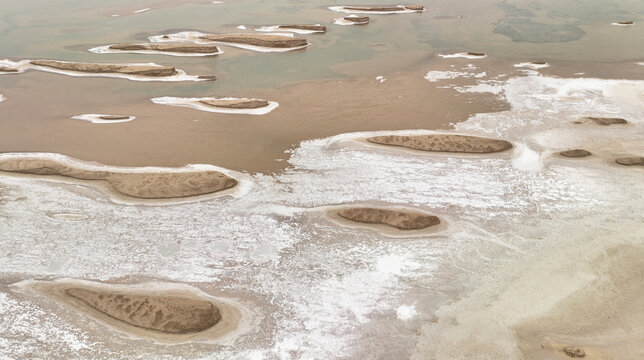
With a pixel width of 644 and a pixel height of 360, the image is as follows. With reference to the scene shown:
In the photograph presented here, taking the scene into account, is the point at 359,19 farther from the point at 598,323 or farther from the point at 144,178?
the point at 598,323

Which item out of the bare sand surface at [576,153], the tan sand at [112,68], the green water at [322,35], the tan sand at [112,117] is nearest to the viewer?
the bare sand surface at [576,153]

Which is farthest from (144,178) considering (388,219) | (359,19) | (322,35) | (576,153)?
(359,19)

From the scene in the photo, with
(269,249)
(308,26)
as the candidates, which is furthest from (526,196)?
(308,26)

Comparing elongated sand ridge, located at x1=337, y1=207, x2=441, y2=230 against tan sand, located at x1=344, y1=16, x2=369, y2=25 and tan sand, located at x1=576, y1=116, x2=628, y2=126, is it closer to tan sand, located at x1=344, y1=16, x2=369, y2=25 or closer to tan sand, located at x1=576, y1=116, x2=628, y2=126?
tan sand, located at x1=576, y1=116, x2=628, y2=126

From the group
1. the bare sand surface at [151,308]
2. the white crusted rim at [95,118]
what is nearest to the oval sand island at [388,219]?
the bare sand surface at [151,308]

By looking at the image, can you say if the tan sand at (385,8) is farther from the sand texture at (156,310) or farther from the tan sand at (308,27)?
the sand texture at (156,310)

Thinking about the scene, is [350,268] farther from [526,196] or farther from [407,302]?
[526,196]
